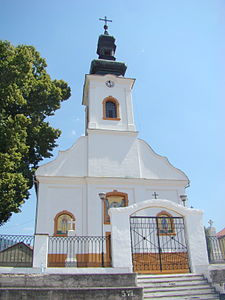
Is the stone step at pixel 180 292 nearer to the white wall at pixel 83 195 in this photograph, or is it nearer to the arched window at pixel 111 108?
the white wall at pixel 83 195

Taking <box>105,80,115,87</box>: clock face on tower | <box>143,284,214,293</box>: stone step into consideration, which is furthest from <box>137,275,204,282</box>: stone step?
<box>105,80,115,87</box>: clock face on tower

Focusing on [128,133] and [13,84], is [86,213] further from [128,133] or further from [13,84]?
[13,84]

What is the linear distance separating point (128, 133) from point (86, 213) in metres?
5.89

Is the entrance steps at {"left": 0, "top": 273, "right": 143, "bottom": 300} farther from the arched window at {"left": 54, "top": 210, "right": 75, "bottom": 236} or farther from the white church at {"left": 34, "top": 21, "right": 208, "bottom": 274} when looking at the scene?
the arched window at {"left": 54, "top": 210, "right": 75, "bottom": 236}

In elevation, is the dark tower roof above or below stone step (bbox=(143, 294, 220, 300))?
above

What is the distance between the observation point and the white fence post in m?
8.86

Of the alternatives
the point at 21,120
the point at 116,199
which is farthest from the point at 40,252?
the point at 116,199

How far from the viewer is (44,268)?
28.7 feet

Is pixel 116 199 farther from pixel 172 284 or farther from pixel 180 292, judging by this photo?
pixel 180 292

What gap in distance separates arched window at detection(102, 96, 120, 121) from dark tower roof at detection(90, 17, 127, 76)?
2.63 m

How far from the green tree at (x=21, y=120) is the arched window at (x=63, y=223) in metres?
2.01

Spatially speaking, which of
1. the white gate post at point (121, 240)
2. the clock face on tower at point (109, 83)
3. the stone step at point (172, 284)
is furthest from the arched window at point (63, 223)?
the clock face on tower at point (109, 83)

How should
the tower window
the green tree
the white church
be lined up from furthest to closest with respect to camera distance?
the tower window, the white church, the green tree

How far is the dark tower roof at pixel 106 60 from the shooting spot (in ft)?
68.7
